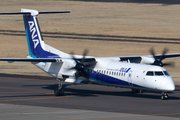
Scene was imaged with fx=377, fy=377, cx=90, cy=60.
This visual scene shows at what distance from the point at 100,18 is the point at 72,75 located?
51842mm

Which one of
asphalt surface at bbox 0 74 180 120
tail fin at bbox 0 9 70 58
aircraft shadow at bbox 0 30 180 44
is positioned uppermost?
aircraft shadow at bbox 0 30 180 44

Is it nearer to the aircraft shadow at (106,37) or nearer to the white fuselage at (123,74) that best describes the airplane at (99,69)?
the white fuselage at (123,74)

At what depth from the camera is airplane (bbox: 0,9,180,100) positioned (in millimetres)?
27234

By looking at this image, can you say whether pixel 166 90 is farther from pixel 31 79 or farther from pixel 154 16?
pixel 154 16

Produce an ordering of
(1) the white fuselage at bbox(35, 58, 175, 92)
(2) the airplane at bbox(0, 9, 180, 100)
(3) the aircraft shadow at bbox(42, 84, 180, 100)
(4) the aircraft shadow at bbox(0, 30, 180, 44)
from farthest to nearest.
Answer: (4) the aircraft shadow at bbox(0, 30, 180, 44) < (3) the aircraft shadow at bbox(42, 84, 180, 100) < (2) the airplane at bbox(0, 9, 180, 100) < (1) the white fuselage at bbox(35, 58, 175, 92)

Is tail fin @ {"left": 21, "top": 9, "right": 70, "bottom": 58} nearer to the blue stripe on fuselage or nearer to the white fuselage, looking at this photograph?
the white fuselage

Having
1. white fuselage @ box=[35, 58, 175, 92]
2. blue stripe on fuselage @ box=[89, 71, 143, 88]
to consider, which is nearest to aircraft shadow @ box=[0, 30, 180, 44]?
white fuselage @ box=[35, 58, 175, 92]

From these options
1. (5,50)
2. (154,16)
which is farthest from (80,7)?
(5,50)

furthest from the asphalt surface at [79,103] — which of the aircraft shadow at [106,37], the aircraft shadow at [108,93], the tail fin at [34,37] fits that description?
the aircraft shadow at [106,37]

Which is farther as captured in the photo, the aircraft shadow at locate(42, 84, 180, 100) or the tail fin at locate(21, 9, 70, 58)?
the tail fin at locate(21, 9, 70, 58)

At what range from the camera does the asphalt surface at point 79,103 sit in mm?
21770

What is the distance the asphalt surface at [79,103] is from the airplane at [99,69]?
1181mm

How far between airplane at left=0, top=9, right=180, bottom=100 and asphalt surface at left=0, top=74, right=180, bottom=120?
3.88ft

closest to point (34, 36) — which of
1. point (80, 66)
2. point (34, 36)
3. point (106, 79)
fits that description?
point (34, 36)
